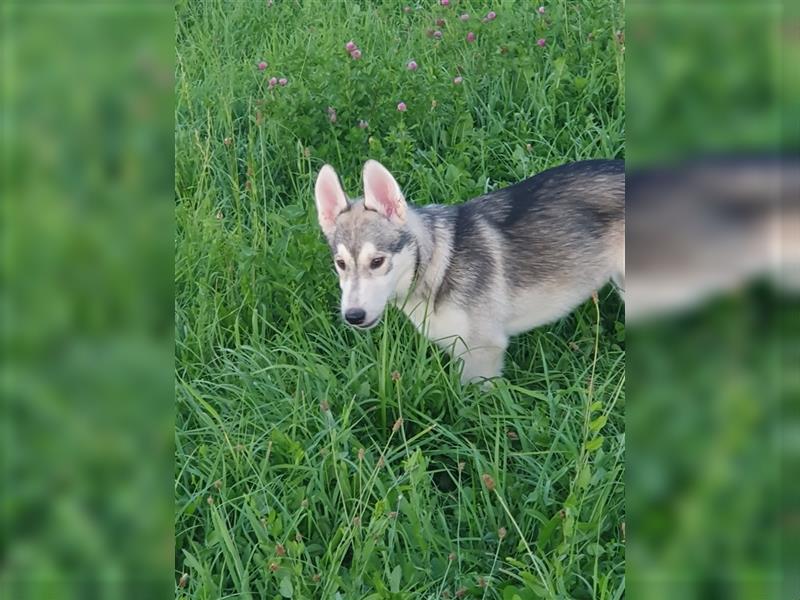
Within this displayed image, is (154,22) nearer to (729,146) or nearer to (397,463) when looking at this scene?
(729,146)

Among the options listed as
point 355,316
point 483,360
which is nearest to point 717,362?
point 355,316

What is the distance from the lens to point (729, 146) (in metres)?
0.48

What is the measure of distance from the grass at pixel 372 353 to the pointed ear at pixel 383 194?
0.29 metres

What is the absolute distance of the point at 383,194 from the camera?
9.76ft

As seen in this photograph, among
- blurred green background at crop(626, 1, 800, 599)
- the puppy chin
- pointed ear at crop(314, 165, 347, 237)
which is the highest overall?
blurred green background at crop(626, 1, 800, 599)

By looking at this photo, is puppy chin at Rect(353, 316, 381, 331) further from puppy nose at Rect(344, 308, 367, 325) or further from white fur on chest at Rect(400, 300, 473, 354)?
white fur on chest at Rect(400, 300, 473, 354)

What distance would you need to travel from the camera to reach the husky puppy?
2.93 metres

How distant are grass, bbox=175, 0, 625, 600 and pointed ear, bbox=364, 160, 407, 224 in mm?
286

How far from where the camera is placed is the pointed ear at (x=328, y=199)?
2.95 metres

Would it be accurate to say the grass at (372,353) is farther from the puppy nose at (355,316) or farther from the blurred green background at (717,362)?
the blurred green background at (717,362)

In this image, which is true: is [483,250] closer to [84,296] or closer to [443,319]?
[443,319]

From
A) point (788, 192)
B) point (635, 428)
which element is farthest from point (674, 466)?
point (788, 192)

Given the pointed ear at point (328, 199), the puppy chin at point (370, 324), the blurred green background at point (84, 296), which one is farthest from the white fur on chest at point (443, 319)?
the blurred green background at point (84, 296)

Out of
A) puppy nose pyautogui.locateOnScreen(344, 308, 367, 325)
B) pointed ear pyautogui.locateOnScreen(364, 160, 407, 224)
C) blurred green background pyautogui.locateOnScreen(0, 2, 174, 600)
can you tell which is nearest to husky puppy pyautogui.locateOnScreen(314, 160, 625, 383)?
pointed ear pyautogui.locateOnScreen(364, 160, 407, 224)
